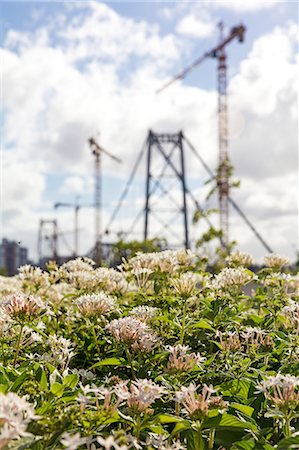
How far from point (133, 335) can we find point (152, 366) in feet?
0.86

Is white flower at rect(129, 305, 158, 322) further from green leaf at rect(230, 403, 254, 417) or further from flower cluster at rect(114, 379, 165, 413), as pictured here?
flower cluster at rect(114, 379, 165, 413)

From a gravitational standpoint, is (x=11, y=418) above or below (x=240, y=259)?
below

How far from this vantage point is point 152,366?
2385 mm

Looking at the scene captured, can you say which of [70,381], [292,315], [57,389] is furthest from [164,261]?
[57,389]

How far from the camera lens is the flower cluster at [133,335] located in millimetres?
2188

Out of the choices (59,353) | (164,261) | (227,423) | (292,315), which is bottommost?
(227,423)

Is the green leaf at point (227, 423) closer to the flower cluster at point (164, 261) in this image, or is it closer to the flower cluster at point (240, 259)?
the flower cluster at point (164, 261)

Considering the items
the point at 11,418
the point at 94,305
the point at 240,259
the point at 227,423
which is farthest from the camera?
the point at 240,259

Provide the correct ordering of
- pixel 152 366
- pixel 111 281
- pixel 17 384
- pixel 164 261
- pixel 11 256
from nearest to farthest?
pixel 17 384 → pixel 152 366 → pixel 164 261 → pixel 111 281 → pixel 11 256

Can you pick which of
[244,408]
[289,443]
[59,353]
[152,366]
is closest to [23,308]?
[59,353]

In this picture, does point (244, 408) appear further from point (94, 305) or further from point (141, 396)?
point (94, 305)

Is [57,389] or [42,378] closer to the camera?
[57,389]

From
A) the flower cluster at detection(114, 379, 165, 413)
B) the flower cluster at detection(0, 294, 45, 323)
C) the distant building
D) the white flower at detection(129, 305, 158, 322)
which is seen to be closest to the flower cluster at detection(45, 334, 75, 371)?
the flower cluster at detection(0, 294, 45, 323)

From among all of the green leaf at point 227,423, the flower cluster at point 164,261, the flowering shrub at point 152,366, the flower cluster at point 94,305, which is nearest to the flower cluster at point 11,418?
the flowering shrub at point 152,366
